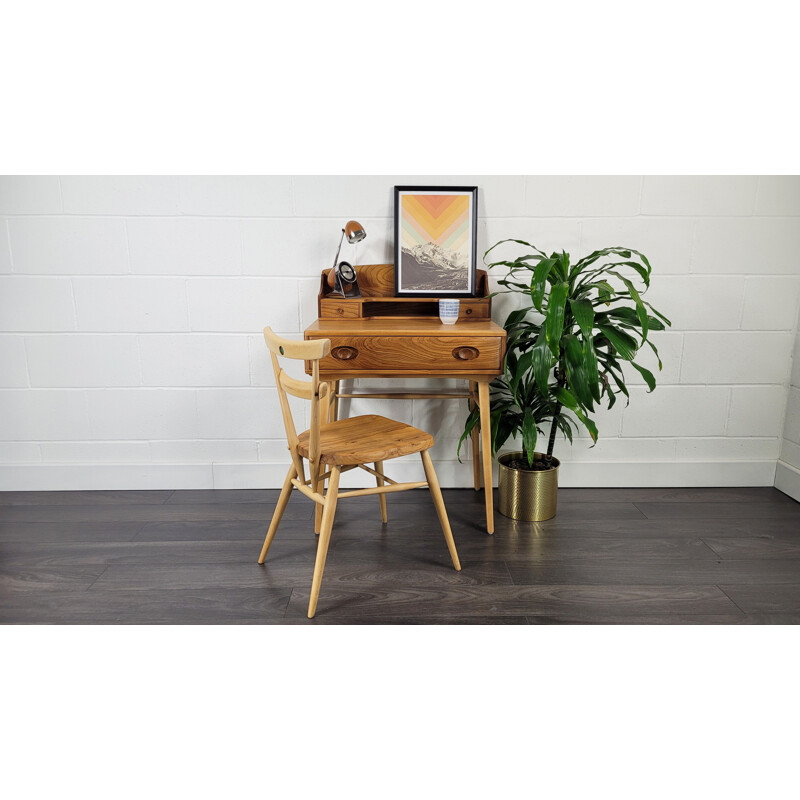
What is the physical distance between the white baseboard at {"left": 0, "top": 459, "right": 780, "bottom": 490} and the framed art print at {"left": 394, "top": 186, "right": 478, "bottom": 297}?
764 mm

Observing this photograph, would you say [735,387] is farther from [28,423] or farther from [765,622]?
[28,423]

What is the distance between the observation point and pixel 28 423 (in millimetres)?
2904

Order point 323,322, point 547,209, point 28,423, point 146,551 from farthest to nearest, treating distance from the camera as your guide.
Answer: point 28,423
point 547,209
point 323,322
point 146,551

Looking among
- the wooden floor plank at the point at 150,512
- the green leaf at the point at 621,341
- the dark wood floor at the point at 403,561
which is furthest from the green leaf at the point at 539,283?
the wooden floor plank at the point at 150,512

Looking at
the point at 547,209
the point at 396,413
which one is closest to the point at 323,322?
the point at 396,413

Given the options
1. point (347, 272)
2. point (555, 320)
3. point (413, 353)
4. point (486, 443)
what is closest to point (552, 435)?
point (486, 443)

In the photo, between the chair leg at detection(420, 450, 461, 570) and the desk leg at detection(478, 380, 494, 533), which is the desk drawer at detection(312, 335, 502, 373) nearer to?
the desk leg at detection(478, 380, 494, 533)

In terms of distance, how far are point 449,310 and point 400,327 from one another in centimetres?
21

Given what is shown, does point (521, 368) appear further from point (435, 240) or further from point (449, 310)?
point (435, 240)

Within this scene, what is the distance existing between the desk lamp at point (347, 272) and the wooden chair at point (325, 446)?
0.59 meters

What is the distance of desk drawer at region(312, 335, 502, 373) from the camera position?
7.68ft

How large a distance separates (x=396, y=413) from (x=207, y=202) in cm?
116

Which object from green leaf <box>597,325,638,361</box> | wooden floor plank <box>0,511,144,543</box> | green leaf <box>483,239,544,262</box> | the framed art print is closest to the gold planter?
green leaf <box>597,325,638,361</box>

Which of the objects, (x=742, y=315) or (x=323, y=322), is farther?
(x=742, y=315)
